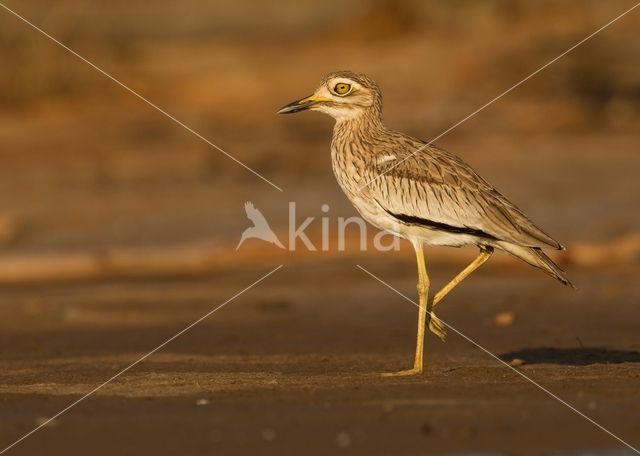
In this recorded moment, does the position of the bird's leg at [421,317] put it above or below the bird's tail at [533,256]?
below

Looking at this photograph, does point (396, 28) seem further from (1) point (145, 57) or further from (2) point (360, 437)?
(2) point (360, 437)

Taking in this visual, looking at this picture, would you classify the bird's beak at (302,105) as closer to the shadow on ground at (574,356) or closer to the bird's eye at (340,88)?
the bird's eye at (340,88)

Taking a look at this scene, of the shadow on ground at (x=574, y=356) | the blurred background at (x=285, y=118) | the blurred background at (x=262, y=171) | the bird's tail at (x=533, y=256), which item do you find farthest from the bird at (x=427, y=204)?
the blurred background at (x=285, y=118)

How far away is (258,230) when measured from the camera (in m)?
12.8

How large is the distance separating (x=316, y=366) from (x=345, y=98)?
1.67 meters

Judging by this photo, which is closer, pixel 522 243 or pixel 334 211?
pixel 522 243

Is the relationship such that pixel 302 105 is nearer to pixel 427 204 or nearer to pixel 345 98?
pixel 345 98

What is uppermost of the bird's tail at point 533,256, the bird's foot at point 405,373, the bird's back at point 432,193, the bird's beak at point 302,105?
the bird's beak at point 302,105

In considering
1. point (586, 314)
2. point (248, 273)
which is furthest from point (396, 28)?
point (586, 314)

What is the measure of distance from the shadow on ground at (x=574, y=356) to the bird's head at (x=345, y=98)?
1.67 metres

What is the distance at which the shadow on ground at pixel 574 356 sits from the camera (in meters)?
7.80

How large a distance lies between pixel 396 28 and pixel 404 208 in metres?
14.7

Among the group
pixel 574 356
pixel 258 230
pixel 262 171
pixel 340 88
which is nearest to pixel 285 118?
pixel 262 171

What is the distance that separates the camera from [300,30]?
87.1ft
